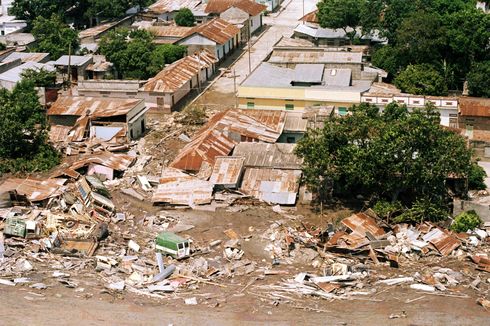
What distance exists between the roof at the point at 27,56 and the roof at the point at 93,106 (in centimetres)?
1049

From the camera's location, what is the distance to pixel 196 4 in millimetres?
71250

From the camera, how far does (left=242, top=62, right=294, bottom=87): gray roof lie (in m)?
45.0

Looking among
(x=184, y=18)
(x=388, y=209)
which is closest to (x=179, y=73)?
(x=184, y=18)

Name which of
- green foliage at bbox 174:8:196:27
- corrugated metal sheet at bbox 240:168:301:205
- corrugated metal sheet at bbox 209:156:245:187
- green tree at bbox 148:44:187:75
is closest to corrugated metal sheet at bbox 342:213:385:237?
corrugated metal sheet at bbox 240:168:301:205

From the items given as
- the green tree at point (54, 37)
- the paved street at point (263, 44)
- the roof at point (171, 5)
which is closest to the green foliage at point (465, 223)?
the paved street at point (263, 44)

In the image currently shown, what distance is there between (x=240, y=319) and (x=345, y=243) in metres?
7.25

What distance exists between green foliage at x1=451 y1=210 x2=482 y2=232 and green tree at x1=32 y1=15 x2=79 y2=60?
35344 millimetres

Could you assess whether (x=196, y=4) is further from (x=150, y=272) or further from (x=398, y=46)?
(x=150, y=272)

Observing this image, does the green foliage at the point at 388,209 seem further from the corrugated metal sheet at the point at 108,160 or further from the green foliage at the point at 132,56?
the green foliage at the point at 132,56

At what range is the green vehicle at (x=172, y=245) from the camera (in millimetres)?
28672

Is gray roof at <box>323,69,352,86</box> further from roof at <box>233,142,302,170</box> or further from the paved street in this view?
roof at <box>233,142,302,170</box>

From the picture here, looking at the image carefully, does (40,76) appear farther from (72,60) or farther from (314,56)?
(314,56)

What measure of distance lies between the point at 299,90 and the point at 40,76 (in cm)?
1793

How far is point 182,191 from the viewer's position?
34.0 meters
